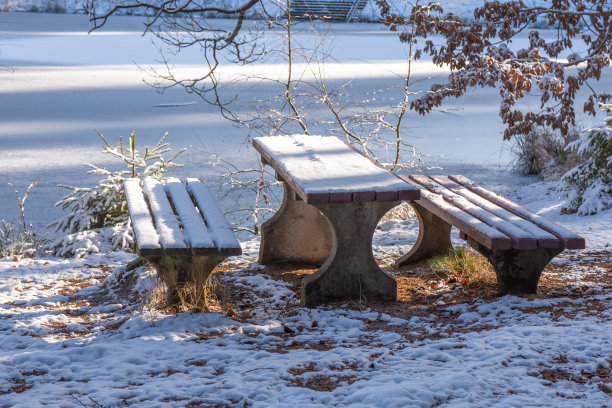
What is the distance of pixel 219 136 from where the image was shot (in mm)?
11656

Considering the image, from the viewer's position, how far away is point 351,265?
3818mm

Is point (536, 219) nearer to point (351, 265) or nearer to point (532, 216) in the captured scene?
point (532, 216)

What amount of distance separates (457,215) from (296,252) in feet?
4.53

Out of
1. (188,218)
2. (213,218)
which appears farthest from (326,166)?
(188,218)

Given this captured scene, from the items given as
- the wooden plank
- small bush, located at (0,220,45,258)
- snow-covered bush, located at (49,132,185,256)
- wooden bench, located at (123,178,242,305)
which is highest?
the wooden plank

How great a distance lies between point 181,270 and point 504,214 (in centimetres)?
168

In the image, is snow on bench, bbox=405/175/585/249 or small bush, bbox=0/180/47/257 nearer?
snow on bench, bbox=405/175/585/249

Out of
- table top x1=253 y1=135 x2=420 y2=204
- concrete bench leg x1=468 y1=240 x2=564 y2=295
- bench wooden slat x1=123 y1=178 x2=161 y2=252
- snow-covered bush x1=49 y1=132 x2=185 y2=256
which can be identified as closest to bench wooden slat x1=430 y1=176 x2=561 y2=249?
concrete bench leg x1=468 y1=240 x2=564 y2=295

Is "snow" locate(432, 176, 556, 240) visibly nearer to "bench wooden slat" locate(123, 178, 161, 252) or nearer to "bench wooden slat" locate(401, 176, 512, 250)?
"bench wooden slat" locate(401, 176, 512, 250)

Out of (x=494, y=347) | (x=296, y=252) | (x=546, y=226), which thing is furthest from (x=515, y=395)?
(x=296, y=252)

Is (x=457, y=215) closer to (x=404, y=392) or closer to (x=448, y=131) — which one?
(x=404, y=392)

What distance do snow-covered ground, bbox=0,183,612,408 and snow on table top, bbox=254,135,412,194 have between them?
0.63 m

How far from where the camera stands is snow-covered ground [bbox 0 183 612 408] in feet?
8.41

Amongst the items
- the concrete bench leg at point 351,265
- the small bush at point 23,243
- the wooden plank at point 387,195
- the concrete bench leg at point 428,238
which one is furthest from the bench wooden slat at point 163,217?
the small bush at point 23,243
